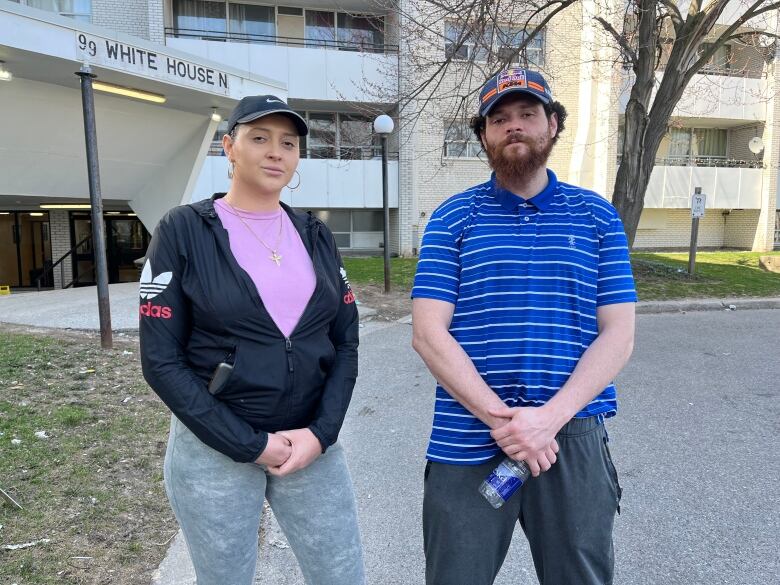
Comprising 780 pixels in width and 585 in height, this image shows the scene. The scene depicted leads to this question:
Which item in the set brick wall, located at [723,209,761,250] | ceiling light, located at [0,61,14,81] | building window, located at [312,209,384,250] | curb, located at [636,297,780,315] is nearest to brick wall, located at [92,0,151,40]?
building window, located at [312,209,384,250]

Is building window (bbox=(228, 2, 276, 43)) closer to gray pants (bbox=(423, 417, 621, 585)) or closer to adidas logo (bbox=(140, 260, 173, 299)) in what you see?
adidas logo (bbox=(140, 260, 173, 299))

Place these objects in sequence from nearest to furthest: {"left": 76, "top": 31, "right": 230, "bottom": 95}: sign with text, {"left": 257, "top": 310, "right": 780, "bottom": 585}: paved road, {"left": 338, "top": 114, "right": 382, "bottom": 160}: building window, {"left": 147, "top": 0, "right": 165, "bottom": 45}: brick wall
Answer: {"left": 257, "top": 310, "right": 780, "bottom": 585}: paved road < {"left": 76, "top": 31, "right": 230, "bottom": 95}: sign with text < {"left": 147, "top": 0, "right": 165, "bottom": 45}: brick wall < {"left": 338, "top": 114, "right": 382, "bottom": 160}: building window

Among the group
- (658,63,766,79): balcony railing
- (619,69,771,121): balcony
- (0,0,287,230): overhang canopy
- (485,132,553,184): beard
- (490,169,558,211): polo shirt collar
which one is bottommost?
(490,169,558,211): polo shirt collar

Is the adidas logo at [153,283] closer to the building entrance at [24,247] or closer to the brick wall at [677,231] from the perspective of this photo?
the building entrance at [24,247]

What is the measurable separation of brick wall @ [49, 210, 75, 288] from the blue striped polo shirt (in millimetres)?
19151

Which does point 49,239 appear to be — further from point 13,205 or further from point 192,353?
point 192,353

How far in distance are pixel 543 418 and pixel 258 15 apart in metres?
21.2

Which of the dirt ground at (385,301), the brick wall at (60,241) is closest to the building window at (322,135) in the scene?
the brick wall at (60,241)

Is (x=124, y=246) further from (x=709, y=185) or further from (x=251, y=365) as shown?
(x=709, y=185)

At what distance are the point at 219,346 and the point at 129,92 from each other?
9597 mm

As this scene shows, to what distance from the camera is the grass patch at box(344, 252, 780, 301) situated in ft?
38.0

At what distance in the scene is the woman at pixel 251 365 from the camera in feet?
5.75

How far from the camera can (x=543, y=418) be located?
1.76m

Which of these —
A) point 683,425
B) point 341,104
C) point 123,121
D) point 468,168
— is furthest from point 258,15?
point 683,425
